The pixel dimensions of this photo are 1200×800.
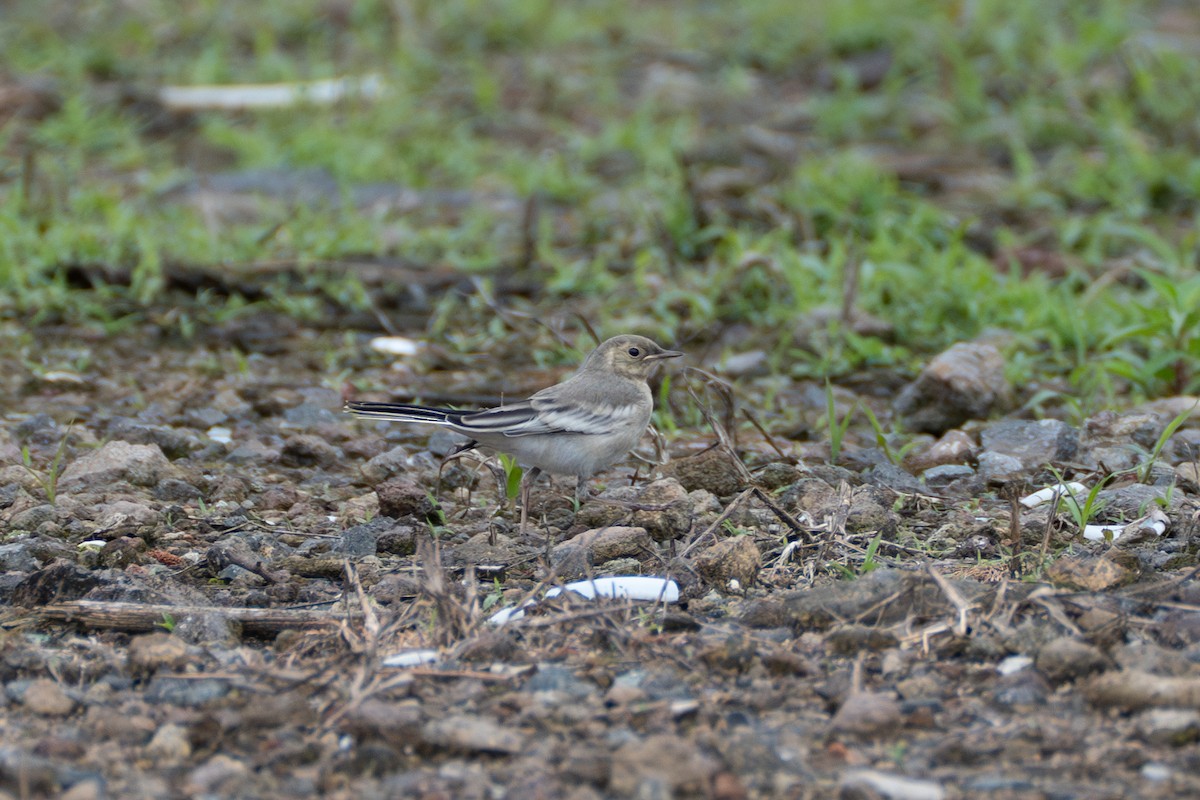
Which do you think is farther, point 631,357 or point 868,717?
point 631,357

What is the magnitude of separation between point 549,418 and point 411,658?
125cm

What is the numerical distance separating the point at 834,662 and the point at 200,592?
164 centimetres

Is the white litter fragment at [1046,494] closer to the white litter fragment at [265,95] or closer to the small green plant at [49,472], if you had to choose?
the small green plant at [49,472]

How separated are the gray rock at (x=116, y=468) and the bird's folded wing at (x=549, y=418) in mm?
1135

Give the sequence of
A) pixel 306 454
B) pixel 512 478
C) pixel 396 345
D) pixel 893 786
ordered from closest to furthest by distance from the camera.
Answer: pixel 893 786 → pixel 512 478 → pixel 306 454 → pixel 396 345

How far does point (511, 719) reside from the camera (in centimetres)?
284

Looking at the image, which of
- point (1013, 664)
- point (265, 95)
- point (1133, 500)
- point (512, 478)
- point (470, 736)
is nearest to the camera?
point (470, 736)

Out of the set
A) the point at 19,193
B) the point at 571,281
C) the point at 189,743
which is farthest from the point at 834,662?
the point at 19,193

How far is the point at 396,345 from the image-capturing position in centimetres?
610

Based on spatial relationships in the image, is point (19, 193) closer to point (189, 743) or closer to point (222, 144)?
point (222, 144)

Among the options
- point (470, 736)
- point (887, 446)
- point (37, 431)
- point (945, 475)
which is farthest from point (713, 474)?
point (37, 431)

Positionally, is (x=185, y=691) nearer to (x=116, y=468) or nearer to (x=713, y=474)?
(x=116, y=468)

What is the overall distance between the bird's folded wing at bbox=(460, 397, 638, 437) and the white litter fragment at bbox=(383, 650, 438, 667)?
1099 mm

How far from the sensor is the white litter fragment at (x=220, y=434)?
502cm
